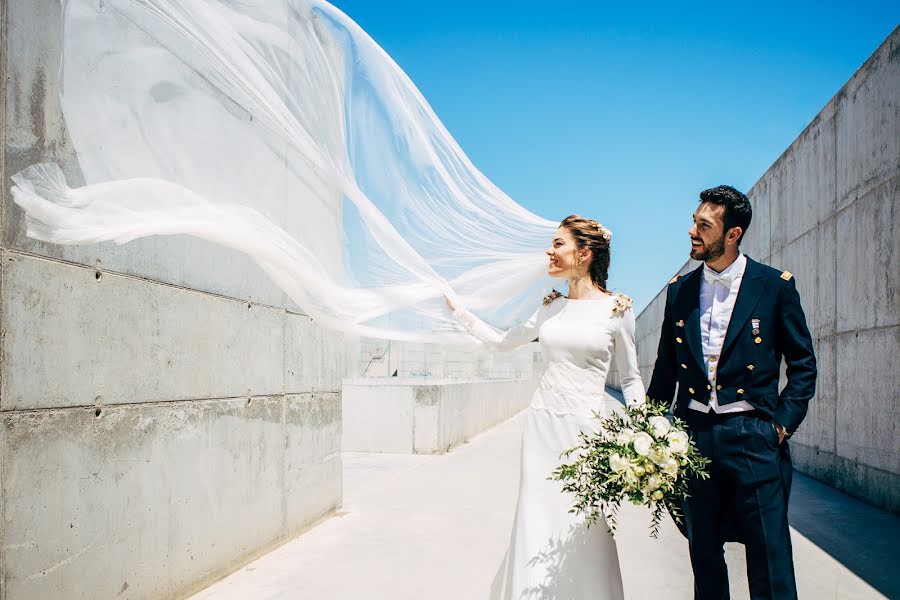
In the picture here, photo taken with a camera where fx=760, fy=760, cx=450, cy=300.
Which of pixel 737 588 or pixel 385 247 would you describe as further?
pixel 737 588

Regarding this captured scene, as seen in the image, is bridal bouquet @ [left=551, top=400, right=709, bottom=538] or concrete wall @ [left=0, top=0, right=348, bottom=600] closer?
bridal bouquet @ [left=551, top=400, right=709, bottom=538]

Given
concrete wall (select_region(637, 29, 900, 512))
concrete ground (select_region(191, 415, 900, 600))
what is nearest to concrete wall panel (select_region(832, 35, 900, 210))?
concrete wall (select_region(637, 29, 900, 512))

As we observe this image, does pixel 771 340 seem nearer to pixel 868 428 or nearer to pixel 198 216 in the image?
pixel 198 216

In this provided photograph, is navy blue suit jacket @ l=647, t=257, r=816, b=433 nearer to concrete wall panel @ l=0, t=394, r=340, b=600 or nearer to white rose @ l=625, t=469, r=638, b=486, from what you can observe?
white rose @ l=625, t=469, r=638, b=486

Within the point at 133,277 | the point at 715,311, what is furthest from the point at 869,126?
the point at 133,277

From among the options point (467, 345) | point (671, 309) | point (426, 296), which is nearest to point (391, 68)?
point (426, 296)

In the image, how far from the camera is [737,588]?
4.93 metres

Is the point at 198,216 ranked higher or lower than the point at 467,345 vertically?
higher

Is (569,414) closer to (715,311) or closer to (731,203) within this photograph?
(715,311)

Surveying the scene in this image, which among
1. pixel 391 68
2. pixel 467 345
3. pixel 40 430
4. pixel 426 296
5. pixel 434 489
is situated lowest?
pixel 434 489

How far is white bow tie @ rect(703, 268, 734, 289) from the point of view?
3334mm

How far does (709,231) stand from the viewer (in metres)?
3.32

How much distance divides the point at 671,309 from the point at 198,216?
221 centimetres

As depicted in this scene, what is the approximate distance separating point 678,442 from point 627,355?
2.50 feet
